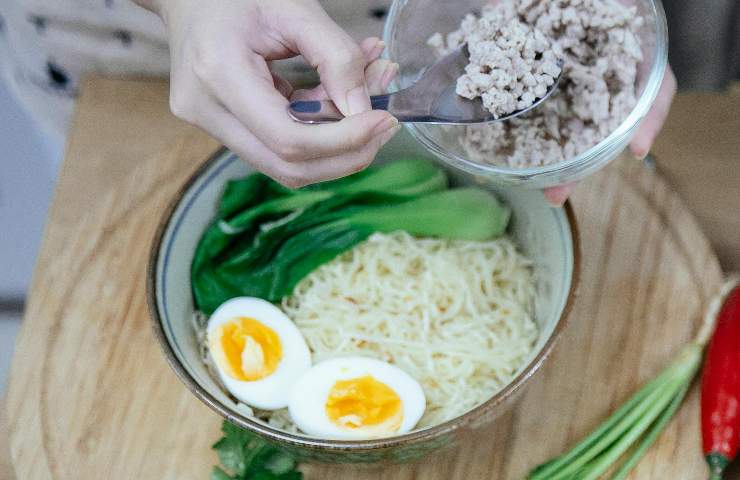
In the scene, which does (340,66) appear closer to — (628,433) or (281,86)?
(281,86)

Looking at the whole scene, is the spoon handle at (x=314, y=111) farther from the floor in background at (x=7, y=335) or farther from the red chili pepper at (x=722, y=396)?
the floor in background at (x=7, y=335)

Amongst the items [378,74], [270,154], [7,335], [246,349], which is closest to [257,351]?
[246,349]

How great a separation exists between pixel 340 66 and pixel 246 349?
0.55 m

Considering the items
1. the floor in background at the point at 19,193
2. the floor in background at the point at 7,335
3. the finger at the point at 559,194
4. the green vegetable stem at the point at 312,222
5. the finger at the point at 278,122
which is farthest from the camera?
the floor in background at the point at 19,193

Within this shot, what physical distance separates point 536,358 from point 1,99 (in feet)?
8.04

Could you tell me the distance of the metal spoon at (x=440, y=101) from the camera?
119 centimetres

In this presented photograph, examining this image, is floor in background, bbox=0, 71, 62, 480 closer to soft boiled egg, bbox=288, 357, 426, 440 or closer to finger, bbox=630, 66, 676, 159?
soft boiled egg, bbox=288, 357, 426, 440

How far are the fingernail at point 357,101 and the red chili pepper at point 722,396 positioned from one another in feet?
2.39

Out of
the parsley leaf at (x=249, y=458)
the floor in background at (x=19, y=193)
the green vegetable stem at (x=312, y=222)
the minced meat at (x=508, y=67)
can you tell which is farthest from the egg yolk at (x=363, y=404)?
the floor in background at (x=19, y=193)

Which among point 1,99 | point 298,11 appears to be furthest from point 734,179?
point 1,99

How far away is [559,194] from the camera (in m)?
1.35

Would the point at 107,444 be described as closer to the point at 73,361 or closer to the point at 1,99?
the point at 73,361

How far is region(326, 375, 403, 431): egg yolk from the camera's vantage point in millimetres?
1335

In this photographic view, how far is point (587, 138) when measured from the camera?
1272 millimetres
